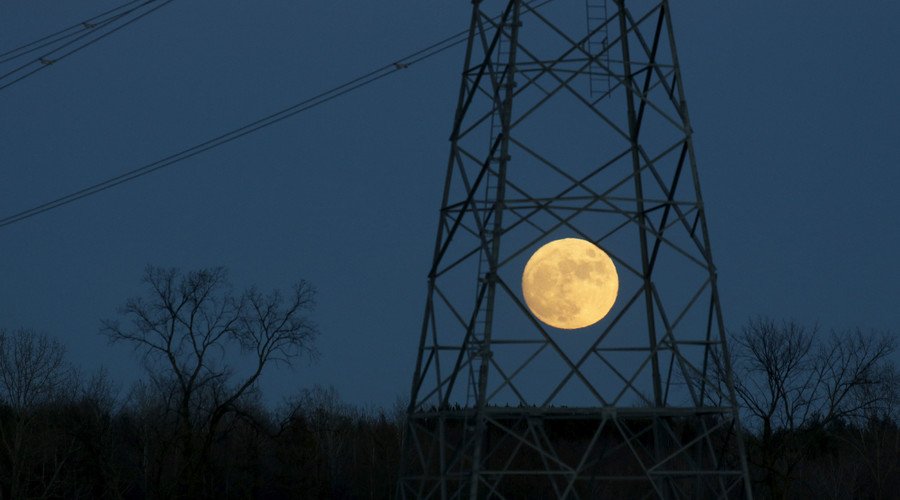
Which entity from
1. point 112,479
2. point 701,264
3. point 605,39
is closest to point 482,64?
point 605,39

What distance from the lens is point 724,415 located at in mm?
23859

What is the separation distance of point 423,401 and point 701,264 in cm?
586

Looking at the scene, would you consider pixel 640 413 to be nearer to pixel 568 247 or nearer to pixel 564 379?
pixel 564 379

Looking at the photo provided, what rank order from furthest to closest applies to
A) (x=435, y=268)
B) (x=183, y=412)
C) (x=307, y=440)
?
1. (x=307, y=440)
2. (x=183, y=412)
3. (x=435, y=268)

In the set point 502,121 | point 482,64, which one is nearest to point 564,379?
point 502,121

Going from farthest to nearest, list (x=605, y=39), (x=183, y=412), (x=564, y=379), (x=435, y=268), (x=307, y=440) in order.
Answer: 1. (x=307, y=440)
2. (x=183, y=412)
3. (x=605, y=39)
4. (x=435, y=268)
5. (x=564, y=379)

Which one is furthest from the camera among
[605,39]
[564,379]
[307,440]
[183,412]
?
[307,440]

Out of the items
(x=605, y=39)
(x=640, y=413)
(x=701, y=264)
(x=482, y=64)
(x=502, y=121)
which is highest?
(x=605, y=39)

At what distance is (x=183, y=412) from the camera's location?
58.9m

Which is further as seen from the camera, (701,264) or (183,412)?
(183,412)

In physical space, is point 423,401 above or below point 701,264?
below

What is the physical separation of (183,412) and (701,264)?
41.4 m

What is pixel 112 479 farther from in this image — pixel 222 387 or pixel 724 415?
pixel 724 415

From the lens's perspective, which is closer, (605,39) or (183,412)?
(605,39)
